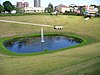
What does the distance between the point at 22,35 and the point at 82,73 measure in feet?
103

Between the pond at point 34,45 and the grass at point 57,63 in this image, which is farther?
the pond at point 34,45

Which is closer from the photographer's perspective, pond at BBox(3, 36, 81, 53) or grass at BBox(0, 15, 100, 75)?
grass at BBox(0, 15, 100, 75)

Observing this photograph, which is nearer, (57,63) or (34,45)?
(57,63)

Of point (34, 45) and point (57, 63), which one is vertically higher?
point (57, 63)

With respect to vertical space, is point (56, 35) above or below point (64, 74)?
below

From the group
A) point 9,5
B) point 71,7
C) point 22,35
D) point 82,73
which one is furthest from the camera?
point 71,7

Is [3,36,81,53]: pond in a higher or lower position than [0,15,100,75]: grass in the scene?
lower

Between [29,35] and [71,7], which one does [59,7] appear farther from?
[29,35]

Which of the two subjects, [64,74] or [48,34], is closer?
[64,74]

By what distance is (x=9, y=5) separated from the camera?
326ft

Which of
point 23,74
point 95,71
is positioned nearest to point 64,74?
point 95,71

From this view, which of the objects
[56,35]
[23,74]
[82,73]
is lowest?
[56,35]

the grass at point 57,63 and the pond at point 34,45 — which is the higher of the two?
the grass at point 57,63

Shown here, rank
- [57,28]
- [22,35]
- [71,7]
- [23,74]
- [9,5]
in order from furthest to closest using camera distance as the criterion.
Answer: [71,7] → [9,5] → [57,28] → [22,35] → [23,74]
